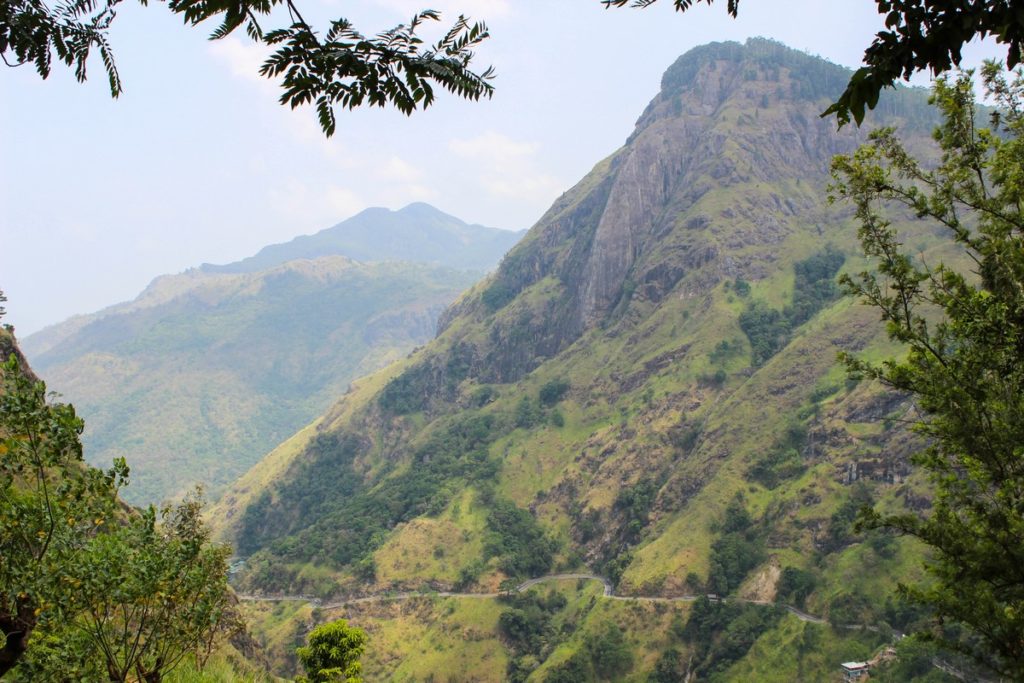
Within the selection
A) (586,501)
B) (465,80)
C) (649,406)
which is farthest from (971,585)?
(649,406)

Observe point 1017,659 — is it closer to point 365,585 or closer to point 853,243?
point 365,585

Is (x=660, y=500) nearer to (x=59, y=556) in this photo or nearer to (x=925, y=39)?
(x=59, y=556)

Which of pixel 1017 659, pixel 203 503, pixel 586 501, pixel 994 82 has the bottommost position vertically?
pixel 586 501

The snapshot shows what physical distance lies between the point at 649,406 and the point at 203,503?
135 meters

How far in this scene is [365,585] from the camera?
132 m

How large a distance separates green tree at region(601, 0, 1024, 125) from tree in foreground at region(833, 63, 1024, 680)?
27.4 ft

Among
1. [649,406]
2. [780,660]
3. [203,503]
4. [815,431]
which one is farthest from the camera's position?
[649,406]

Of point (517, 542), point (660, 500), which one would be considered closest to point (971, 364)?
point (660, 500)

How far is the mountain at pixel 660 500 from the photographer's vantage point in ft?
314

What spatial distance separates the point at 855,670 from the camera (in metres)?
74.5

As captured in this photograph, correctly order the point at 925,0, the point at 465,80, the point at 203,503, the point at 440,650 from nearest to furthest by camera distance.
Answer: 1. the point at 465,80
2. the point at 925,0
3. the point at 203,503
4. the point at 440,650

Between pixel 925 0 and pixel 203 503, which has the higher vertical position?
pixel 925 0

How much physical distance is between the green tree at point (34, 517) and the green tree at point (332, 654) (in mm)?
24994

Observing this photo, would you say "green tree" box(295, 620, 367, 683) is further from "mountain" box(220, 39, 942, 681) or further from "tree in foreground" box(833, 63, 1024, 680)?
"mountain" box(220, 39, 942, 681)
